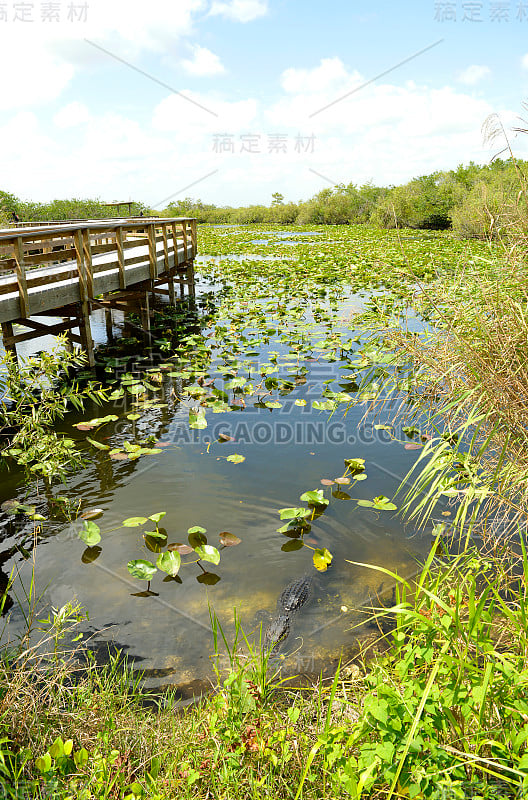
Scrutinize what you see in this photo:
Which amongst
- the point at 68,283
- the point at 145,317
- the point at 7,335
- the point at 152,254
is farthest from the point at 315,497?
the point at 152,254

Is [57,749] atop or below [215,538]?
atop

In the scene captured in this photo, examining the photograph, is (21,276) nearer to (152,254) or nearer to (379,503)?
(152,254)

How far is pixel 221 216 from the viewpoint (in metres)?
58.9

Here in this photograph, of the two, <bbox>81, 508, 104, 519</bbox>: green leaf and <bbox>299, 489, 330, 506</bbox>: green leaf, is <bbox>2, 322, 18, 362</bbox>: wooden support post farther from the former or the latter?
<bbox>299, 489, 330, 506</bbox>: green leaf

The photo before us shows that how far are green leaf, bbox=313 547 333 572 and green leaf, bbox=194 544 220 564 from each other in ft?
2.08

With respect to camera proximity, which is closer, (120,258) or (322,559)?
(322,559)

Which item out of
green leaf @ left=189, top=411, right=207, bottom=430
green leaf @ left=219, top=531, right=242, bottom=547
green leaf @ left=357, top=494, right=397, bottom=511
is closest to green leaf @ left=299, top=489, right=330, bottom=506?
green leaf @ left=357, top=494, right=397, bottom=511

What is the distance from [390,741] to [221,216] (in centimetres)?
6251

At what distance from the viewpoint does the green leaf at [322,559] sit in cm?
304

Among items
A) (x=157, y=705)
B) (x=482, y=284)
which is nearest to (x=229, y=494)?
(x=157, y=705)

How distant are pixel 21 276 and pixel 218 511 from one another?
11.4ft

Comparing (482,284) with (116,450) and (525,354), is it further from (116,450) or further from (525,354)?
(116,450)

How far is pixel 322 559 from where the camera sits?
10.1ft

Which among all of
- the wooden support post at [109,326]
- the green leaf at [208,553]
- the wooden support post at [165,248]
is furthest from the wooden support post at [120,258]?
the green leaf at [208,553]
